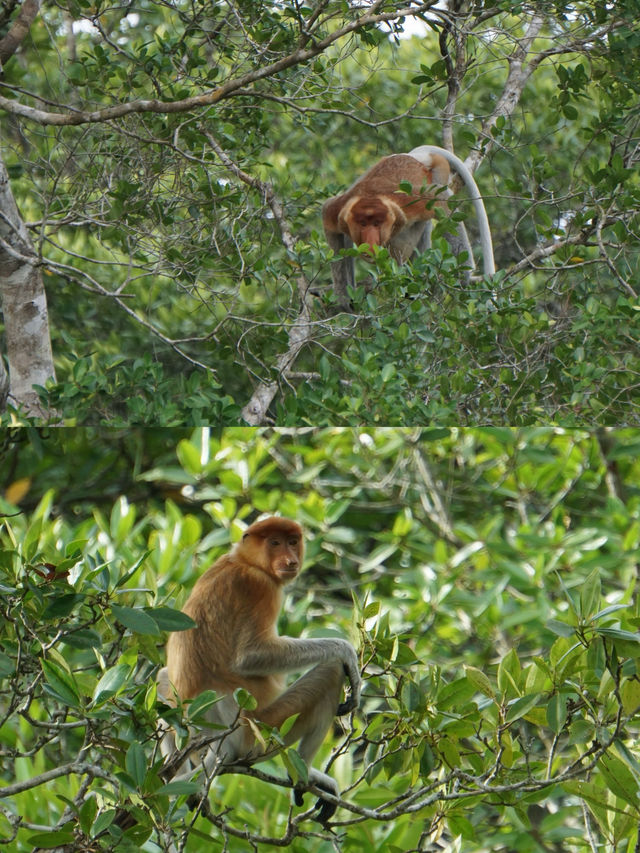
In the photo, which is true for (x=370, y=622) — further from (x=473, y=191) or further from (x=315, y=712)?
(x=473, y=191)

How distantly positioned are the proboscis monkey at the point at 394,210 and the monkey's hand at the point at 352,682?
6.97 ft

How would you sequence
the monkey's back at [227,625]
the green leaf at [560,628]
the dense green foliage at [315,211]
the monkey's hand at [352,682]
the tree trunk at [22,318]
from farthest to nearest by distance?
1. the tree trunk at [22,318]
2. the dense green foliage at [315,211]
3. the monkey's back at [227,625]
4. the monkey's hand at [352,682]
5. the green leaf at [560,628]

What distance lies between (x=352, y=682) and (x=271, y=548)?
37 centimetres

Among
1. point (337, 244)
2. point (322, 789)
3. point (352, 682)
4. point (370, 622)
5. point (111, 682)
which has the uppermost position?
point (337, 244)

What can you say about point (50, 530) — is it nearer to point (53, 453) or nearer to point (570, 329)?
point (53, 453)

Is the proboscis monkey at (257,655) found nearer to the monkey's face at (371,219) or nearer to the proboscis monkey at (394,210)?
the proboscis monkey at (394,210)

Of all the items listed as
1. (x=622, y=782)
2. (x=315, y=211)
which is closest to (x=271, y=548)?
(x=622, y=782)

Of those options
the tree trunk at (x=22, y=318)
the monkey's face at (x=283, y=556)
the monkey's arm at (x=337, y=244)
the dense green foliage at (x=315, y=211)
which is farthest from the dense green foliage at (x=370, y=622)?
the monkey's arm at (x=337, y=244)

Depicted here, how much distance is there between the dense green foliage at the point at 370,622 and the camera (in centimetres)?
174

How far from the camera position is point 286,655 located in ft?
7.32

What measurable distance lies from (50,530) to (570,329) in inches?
85.8

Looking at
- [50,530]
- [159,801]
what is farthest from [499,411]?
[159,801]

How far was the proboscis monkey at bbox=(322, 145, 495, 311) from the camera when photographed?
4047 mm

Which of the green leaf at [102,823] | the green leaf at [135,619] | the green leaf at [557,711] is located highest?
the green leaf at [135,619]
